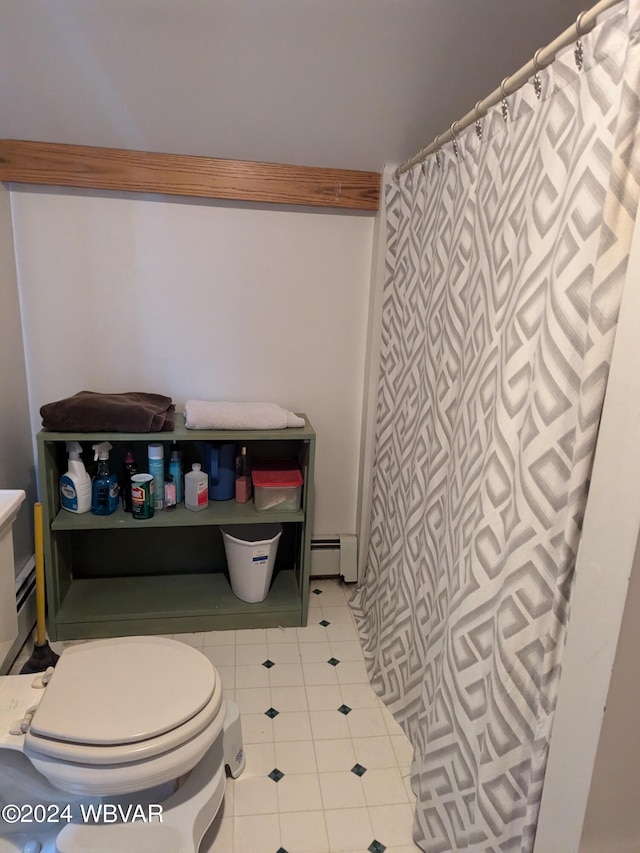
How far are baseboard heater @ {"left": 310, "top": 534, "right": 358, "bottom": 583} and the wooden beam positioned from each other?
4.50ft

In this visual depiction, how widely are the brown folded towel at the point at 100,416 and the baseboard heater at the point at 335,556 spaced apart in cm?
91

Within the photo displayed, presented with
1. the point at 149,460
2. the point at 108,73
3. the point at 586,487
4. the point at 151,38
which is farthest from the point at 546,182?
the point at 149,460

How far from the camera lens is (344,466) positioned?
247 centimetres

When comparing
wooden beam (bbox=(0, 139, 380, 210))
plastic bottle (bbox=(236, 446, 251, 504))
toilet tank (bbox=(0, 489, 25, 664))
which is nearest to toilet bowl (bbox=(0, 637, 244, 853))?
toilet tank (bbox=(0, 489, 25, 664))

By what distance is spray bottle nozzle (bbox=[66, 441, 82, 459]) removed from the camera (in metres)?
1.96

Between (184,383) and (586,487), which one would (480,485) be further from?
(184,383)

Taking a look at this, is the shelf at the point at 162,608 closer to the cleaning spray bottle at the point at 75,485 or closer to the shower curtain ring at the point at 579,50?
the cleaning spray bottle at the point at 75,485

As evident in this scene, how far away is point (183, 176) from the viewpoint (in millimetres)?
2027

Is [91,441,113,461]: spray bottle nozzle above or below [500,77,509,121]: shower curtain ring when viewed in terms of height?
below

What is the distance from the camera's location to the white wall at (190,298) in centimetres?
208

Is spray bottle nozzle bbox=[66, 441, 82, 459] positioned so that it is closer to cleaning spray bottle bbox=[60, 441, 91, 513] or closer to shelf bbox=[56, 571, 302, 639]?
cleaning spray bottle bbox=[60, 441, 91, 513]

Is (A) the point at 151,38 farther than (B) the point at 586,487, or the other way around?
(A) the point at 151,38

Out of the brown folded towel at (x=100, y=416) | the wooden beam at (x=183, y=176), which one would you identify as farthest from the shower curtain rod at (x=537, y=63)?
the brown folded towel at (x=100, y=416)

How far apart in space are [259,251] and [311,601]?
4.70 feet
